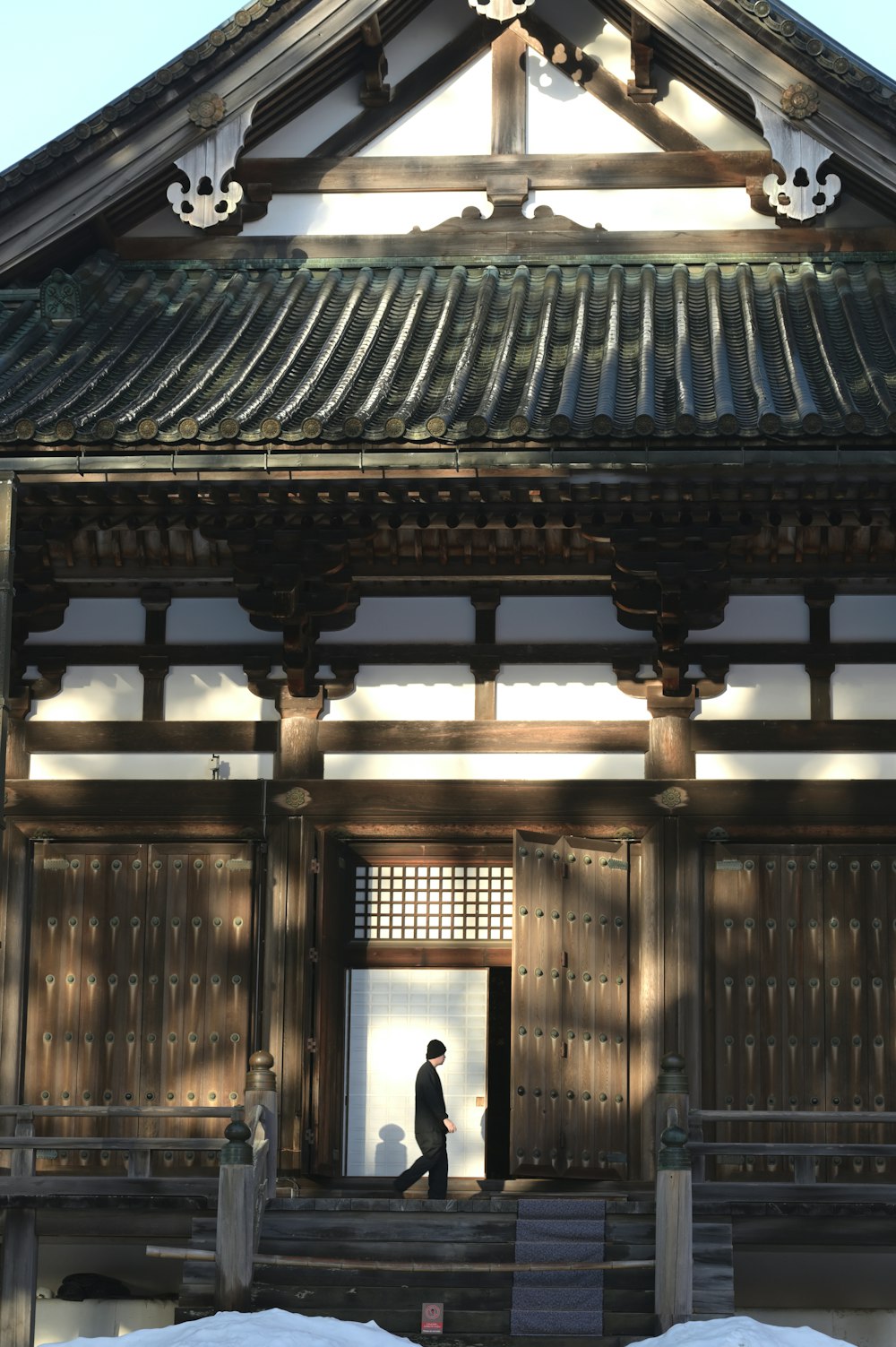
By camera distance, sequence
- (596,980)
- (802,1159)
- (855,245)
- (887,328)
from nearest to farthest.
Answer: (802,1159), (596,980), (887,328), (855,245)

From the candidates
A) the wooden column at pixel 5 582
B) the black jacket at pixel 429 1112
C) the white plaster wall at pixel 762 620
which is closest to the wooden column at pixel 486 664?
the white plaster wall at pixel 762 620

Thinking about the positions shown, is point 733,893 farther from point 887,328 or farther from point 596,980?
point 887,328

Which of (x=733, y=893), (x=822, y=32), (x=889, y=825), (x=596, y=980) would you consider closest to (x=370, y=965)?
(x=596, y=980)

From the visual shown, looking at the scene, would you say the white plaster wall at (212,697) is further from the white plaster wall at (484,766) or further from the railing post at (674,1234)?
the railing post at (674,1234)

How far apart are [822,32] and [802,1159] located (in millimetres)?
8817

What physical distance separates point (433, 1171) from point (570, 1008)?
150 centimetres

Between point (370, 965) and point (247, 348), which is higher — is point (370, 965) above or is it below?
below

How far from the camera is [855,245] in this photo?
1697 cm

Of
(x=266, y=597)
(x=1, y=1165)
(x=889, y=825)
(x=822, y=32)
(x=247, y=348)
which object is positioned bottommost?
(x=1, y=1165)

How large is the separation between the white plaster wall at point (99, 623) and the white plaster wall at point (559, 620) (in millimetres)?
2754

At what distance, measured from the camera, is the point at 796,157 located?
16.4 m

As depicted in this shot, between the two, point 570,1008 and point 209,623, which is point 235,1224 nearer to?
point 570,1008

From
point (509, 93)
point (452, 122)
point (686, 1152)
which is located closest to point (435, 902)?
point (686, 1152)

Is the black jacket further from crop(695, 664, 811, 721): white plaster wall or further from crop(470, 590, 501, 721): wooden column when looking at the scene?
crop(695, 664, 811, 721): white plaster wall
